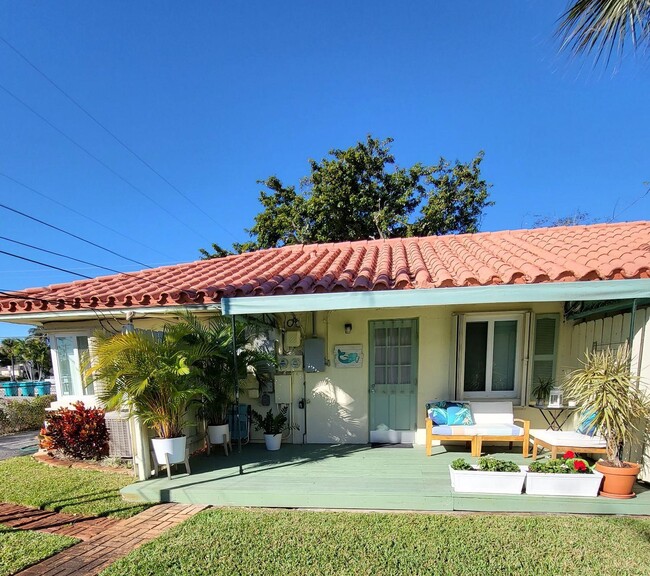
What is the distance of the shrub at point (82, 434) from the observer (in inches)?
260

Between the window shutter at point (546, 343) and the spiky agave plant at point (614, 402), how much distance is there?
6.24 feet

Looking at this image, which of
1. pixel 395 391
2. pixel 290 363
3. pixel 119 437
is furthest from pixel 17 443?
pixel 395 391

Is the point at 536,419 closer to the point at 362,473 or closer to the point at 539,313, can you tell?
the point at 539,313

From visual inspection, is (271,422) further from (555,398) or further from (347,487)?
(555,398)

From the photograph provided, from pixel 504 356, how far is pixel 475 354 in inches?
22.1

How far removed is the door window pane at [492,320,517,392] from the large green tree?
9666 millimetres

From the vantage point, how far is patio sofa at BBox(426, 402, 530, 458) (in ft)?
18.2

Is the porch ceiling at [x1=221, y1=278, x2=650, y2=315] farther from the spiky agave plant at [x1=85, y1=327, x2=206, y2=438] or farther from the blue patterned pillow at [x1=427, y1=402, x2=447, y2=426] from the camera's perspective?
the blue patterned pillow at [x1=427, y1=402, x2=447, y2=426]

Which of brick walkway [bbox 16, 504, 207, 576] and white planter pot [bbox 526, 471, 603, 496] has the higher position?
white planter pot [bbox 526, 471, 603, 496]

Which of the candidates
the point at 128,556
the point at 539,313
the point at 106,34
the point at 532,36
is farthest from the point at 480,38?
the point at 128,556

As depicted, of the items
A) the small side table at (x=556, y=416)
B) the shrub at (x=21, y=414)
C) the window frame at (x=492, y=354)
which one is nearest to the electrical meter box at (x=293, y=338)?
the window frame at (x=492, y=354)

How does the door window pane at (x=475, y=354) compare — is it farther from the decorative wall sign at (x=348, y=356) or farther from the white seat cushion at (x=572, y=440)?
the decorative wall sign at (x=348, y=356)

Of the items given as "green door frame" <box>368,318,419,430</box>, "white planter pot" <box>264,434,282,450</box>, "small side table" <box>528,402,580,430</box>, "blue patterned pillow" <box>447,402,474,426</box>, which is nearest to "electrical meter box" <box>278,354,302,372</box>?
"white planter pot" <box>264,434,282,450</box>

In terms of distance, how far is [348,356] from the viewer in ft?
22.3
